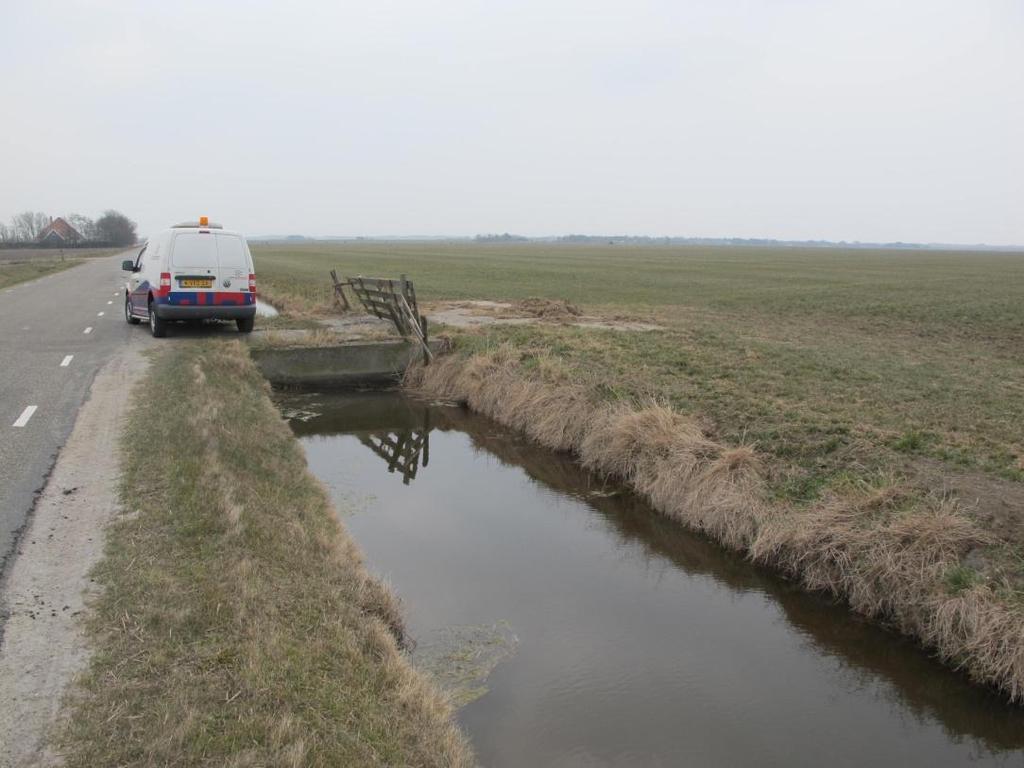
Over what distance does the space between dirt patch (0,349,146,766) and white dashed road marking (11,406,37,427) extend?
99 cm

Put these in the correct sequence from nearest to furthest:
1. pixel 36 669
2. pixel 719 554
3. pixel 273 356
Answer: pixel 36 669 < pixel 719 554 < pixel 273 356

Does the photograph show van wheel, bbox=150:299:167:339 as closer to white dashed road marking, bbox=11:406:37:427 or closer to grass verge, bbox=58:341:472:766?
white dashed road marking, bbox=11:406:37:427

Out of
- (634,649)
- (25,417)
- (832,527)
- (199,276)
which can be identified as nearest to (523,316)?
(199,276)

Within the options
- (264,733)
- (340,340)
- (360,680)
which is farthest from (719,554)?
(340,340)

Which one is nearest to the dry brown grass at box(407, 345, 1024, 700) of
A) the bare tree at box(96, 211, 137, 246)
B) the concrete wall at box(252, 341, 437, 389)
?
the concrete wall at box(252, 341, 437, 389)

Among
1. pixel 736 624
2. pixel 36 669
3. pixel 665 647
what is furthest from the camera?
pixel 736 624

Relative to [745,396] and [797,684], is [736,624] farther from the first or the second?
[745,396]

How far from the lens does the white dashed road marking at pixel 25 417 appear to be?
948 centimetres

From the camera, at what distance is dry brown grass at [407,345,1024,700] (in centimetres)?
620

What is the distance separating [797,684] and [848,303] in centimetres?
2556

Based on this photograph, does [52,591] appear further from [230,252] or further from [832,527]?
[230,252]

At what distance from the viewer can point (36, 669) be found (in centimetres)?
437

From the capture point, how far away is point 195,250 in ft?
53.2

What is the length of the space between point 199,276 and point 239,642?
513 inches
